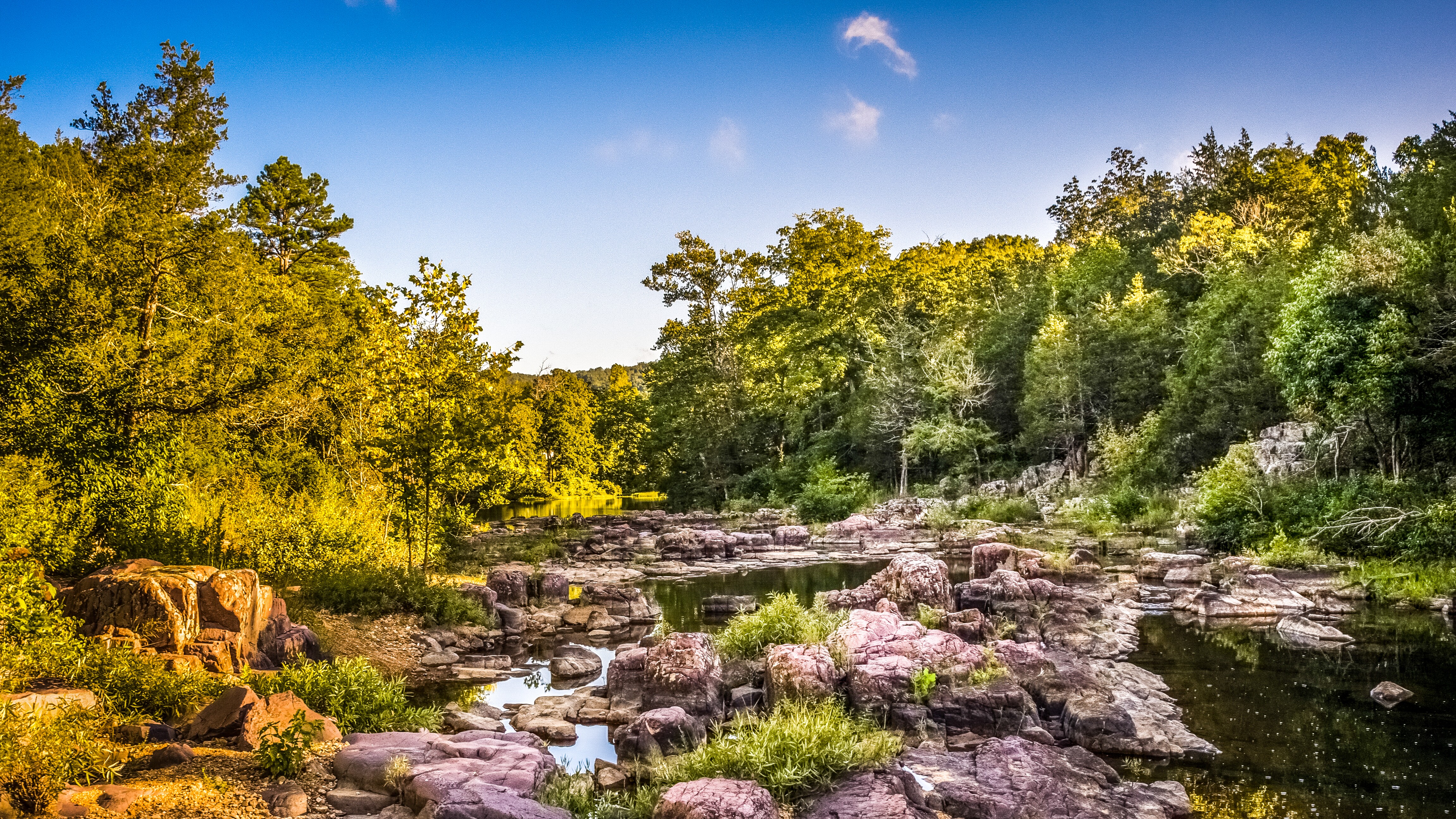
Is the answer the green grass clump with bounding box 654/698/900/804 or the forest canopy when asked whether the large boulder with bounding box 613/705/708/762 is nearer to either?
the green grass clump with bounding box 654/698/900/804

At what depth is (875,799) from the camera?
7395 mm

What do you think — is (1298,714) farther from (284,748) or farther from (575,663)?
(284,748)

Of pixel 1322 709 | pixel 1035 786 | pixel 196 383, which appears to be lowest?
pixel 1322 709

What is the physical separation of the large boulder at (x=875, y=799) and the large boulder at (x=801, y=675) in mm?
2393

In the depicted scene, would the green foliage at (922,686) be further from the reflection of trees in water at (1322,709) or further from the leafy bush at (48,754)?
the leafy bush at (48,754)

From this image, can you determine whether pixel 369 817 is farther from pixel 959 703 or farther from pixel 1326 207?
pixel 1326 207

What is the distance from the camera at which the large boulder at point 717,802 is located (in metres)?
6.79

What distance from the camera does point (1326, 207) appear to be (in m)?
36.3

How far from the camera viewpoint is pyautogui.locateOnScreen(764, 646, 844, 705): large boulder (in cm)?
1048

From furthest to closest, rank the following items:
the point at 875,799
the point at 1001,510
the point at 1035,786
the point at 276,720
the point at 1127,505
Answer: the point at 1001,510, the point at 1127,505, the point at 276,720, the point at 1035,786, the point at 875,799

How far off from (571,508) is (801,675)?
54.5 metres

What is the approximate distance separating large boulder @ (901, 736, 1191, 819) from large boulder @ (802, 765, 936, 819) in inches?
17.1

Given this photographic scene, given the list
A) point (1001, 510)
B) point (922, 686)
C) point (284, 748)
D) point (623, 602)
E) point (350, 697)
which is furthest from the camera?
point (1001, 510)

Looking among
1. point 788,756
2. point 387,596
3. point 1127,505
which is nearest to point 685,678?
point 788,756
